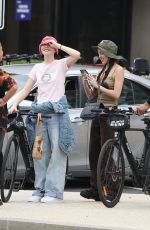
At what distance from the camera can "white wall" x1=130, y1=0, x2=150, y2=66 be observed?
2296cm

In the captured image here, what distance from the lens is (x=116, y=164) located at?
338 inches

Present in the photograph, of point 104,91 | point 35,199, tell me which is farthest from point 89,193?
point 104,91

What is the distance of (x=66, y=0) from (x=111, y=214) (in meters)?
15.4

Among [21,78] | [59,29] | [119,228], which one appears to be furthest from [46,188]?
[59,29]

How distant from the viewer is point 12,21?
73.7ft

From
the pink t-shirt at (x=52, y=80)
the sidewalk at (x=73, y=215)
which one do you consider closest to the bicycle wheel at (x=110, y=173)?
the sidewalk at (x=73, y=215)

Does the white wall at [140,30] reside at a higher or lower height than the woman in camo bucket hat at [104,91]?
lower

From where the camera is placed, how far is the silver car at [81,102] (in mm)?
11031

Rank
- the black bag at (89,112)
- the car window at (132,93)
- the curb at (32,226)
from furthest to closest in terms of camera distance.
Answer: the car window at (132,93) < the black bag at (89,112) < the curb at (32,226)

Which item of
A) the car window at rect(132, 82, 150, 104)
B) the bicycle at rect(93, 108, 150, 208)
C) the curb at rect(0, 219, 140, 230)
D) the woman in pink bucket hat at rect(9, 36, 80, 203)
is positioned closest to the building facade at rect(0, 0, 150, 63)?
the car window at rect(132, 82, 150, 104)

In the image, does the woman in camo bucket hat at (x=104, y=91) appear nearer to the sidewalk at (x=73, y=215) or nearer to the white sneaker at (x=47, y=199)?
the white sneaker at (x=47, y=199)

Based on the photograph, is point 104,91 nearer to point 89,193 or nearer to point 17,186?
point 89,193

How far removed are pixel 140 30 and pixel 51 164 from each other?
578 inches

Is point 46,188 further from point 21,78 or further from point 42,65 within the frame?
point 21,78
